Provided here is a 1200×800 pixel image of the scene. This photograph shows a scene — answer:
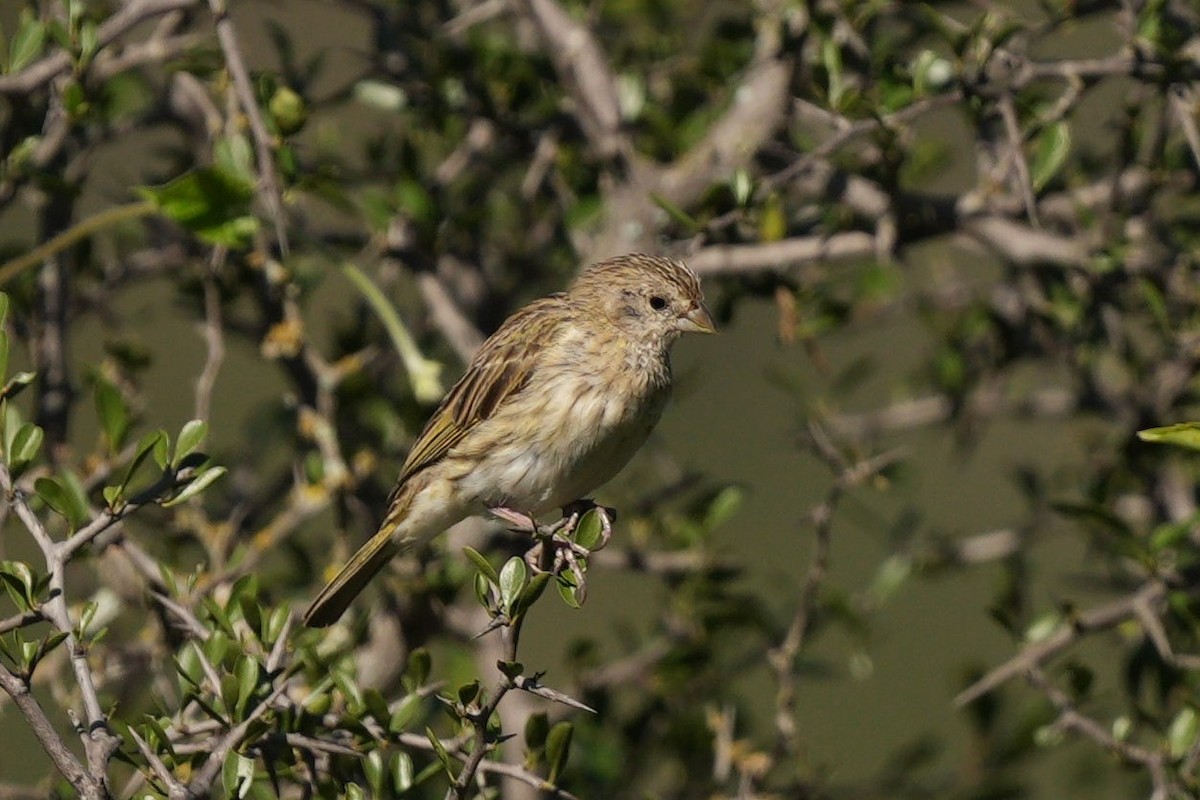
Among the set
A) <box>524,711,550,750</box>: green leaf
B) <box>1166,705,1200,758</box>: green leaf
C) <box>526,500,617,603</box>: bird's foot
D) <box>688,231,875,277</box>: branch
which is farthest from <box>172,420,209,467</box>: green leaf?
<box>1166,705,1200,758</box>: green leaf

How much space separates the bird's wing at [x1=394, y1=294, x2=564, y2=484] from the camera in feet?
13.5

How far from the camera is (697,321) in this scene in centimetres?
426

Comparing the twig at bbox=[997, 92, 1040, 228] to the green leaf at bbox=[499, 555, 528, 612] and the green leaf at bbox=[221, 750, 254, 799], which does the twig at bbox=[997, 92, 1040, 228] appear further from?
the green leaf at bbox=[221, 750, 254, 799]

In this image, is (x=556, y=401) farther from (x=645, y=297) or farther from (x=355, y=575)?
(x=355, y=575)

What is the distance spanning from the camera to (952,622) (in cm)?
993

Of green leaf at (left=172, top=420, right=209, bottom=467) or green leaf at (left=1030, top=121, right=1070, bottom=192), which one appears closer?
green leaf at (left=172, top=420, right=209, bottom=467)

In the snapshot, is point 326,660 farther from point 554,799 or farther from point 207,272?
point 207,272

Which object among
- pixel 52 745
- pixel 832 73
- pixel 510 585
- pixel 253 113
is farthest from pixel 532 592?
pixel 832 73

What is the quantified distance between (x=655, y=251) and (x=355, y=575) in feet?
3.61

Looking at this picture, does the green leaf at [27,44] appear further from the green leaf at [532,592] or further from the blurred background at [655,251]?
the green leaf at [532,592]

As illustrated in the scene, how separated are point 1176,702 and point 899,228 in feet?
4.34

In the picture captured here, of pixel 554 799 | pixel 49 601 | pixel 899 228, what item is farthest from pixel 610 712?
pixel 49 601

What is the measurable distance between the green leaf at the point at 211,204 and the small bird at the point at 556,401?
934 mm

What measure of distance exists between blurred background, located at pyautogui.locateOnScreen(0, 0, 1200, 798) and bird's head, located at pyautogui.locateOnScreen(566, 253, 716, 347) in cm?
7
